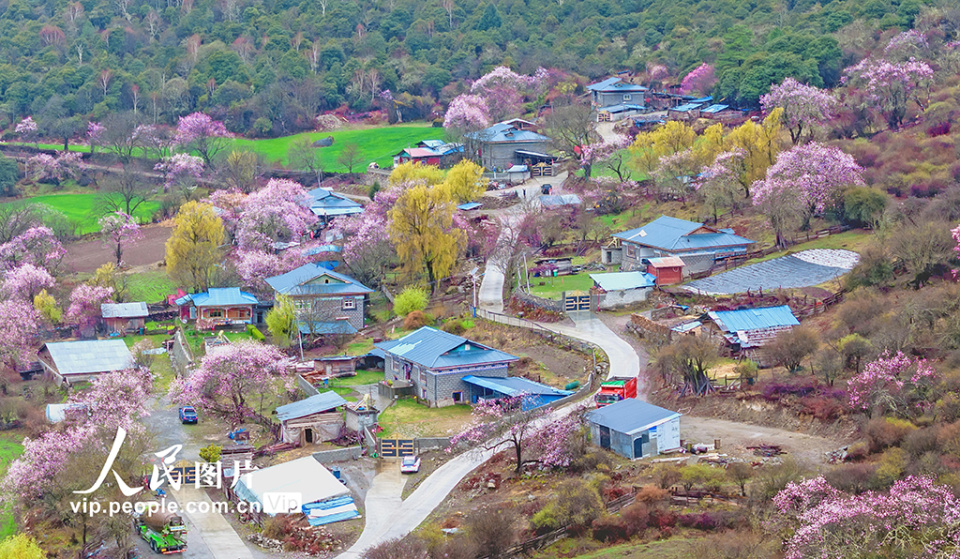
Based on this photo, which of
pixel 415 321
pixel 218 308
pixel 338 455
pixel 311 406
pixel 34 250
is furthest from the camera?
pixel 34 250

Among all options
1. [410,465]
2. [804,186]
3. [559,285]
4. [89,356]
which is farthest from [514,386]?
[804,186]

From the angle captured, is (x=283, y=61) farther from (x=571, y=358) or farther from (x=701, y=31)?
(x=571, y=358)

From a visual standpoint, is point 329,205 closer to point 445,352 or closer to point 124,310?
point 124,310

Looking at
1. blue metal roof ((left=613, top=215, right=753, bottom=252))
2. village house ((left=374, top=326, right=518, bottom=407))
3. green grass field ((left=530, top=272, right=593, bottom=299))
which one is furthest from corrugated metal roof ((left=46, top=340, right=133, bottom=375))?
blue metal roof ((left=613, top=215, right=753, bottom=252))

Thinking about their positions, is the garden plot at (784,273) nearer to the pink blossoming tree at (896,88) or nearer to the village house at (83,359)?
the pink blossoming tree at (896,88)

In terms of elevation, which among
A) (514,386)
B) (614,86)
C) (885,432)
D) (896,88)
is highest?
Answer: (896,88)

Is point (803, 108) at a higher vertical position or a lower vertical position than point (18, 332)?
higher
